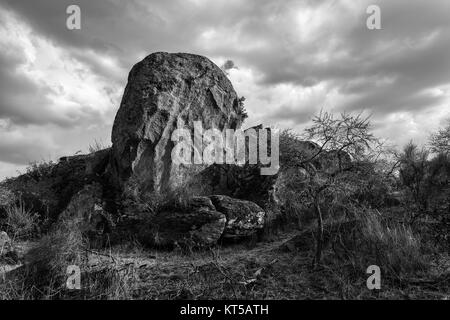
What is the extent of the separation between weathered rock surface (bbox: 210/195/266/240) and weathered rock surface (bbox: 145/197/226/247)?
0.58ft

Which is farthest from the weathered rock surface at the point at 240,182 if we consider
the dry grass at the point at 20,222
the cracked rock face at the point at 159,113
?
the dry grass at the point at 20,222

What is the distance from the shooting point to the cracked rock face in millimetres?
8984

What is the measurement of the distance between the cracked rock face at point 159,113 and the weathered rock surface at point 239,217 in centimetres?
211

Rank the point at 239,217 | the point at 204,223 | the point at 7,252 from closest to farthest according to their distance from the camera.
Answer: the point at 7,252 < the point at 204,223 < the point at 239,217

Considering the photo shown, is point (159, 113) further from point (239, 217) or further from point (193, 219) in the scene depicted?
point (239, 217)

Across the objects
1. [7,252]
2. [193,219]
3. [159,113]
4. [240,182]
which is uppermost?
[159,113]

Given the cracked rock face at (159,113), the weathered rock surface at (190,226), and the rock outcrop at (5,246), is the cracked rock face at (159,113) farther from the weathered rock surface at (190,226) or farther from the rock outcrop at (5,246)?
the rock outcrop at (5,246)

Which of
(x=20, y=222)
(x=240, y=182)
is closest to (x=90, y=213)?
(x=20, y=222)

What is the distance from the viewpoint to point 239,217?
7285 millimetres

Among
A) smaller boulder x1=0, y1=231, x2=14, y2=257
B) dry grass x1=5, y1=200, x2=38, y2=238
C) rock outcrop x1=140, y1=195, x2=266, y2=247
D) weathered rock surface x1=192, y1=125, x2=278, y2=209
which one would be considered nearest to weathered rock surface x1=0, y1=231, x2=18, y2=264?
smaller boulder x1=0, y1=231, x2=14, y2=257

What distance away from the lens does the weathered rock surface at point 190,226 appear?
22.3 ft

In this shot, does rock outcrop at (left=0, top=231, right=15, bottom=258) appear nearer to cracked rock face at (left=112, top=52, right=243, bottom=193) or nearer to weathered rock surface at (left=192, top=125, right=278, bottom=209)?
cracked rock face at (left=112, top=52, right=243, bottom=193)

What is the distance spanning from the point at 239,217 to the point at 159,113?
139 inches
